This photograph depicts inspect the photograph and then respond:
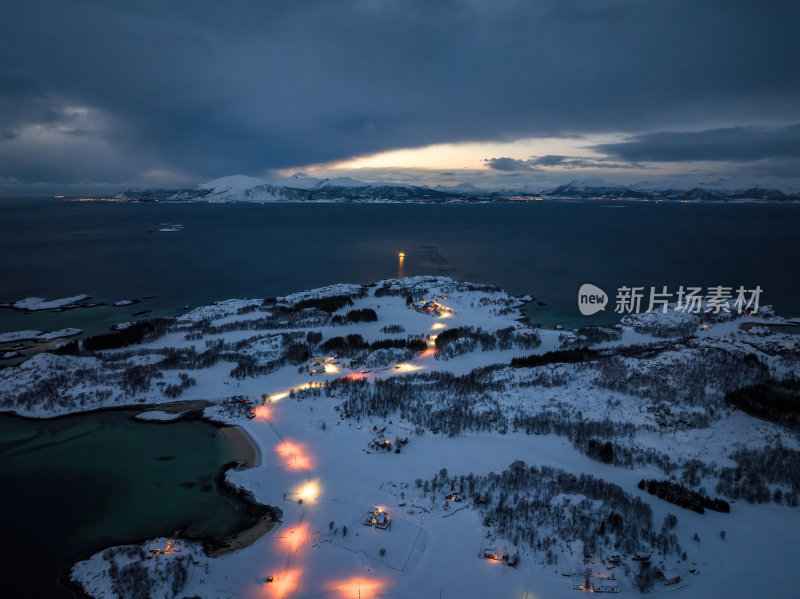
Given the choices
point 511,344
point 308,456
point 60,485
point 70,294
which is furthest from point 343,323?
point 70,294

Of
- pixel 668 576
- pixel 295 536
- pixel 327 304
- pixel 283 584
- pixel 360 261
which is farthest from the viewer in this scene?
pixel 360 261

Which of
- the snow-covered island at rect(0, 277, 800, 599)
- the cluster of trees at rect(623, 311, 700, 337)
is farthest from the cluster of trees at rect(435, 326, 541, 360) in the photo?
the cluster of trees at rect(623, 311, 700, 337)

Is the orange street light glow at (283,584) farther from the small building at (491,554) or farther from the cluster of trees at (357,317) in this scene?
the cluster of trees at (357,317)

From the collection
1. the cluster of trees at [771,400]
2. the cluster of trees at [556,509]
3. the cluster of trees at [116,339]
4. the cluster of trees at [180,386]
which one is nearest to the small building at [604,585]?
the cluster of trees at [556,509]

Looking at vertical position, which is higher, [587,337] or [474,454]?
[474,454]

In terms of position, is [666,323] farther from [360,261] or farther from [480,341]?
[360,261]

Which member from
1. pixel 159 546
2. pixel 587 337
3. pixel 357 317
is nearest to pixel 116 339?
pixel 357 317
